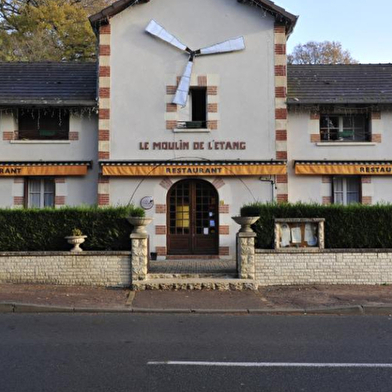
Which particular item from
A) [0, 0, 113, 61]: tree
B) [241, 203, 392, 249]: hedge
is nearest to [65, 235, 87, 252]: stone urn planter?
[241, 203, 392, 249]: hedge

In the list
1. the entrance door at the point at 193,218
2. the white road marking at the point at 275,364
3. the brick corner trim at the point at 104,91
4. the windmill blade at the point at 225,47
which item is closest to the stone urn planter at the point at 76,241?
the brick corner trim at the point at 104,91

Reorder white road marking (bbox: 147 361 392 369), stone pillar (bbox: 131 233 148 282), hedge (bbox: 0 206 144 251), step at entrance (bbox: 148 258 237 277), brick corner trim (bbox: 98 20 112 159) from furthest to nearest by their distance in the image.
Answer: brick corner trim (bbox: 98 20 112 159) < step at entrance (bbox: 148 258 237 277) < hedge (bbox: 0 206 144 251) < stone pillar (bbox: 131 233 148 282) < white road marking (bbox: 147 361 392 369)

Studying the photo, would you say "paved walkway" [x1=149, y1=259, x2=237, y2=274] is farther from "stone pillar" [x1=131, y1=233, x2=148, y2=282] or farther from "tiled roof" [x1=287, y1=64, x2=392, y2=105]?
"tiled roof" [x1=287, y1=64, x2=392, y2=105]

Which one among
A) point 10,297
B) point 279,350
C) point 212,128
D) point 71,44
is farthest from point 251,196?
point 71,44

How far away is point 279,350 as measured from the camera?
21.4 ft

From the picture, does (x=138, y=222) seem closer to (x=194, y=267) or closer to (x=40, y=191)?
(x=194, y=267)

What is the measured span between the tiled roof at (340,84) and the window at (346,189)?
8.46ft

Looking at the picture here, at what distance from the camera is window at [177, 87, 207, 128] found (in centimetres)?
1594

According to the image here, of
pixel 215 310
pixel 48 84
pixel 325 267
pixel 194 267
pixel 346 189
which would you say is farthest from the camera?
pixel 48 84

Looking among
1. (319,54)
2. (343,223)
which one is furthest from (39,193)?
(319,54)

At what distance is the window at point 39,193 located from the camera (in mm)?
16250

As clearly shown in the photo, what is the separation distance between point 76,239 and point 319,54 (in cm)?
3203

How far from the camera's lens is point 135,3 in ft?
52.4

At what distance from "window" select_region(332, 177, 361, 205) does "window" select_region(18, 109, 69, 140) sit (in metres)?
9.23
